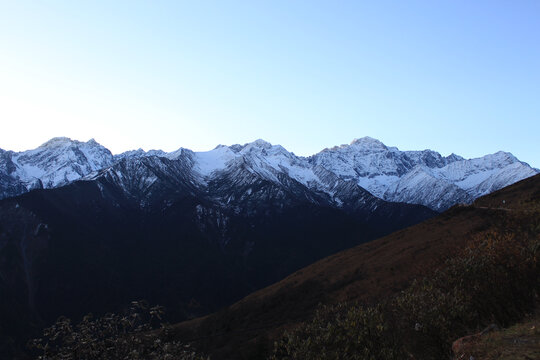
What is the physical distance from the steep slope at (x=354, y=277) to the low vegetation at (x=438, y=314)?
60.3 m

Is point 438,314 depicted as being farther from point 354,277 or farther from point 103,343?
point 354,277

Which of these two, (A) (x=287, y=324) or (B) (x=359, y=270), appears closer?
(A) (x=287, y=324)

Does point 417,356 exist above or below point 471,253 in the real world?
below

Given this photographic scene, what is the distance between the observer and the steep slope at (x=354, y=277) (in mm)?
127062

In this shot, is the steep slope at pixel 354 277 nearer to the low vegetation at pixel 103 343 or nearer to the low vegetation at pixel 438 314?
the low vegetation at pixel 438 314

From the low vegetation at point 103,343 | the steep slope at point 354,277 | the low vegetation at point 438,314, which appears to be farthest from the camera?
the steep slope at point 354,277

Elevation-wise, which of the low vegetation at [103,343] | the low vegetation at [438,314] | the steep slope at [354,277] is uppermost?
the low vegetation at [103,343]

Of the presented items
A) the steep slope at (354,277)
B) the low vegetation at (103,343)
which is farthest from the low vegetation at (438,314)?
the steep slope at (354,277)

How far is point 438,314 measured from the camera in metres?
43.4

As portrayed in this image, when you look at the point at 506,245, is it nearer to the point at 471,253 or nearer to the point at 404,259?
the point at 471,253

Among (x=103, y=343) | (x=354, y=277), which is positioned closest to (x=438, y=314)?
(x=103, y=343)

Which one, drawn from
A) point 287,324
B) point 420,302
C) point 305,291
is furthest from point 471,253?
point 305,291

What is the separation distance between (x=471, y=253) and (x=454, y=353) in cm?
2449

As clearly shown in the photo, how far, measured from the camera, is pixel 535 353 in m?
32.7
